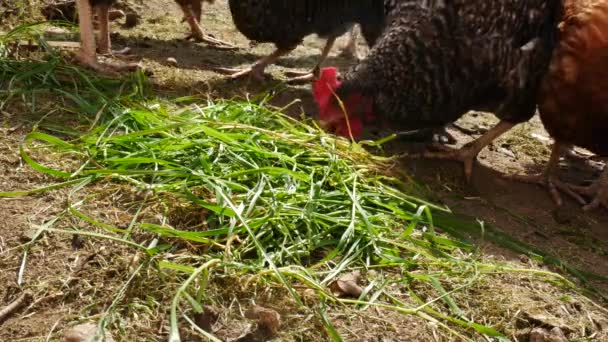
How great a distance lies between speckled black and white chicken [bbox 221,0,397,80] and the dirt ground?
0.31 m

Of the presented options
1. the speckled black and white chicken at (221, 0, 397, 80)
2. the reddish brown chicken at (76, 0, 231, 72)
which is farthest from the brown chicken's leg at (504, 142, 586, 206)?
the reddish brown chicken at (76, 0, 231, 72)

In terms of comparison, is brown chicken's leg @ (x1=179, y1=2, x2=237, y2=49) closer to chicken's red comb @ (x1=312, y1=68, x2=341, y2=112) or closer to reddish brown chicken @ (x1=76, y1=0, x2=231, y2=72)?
reddish brown chicken @ (x1=76, y1=0, x2=231, y2=72)

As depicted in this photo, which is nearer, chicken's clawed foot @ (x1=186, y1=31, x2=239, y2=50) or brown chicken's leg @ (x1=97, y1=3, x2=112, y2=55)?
brown chicken's leg @ (x1=97, y1=3, x2=112, y2=55)

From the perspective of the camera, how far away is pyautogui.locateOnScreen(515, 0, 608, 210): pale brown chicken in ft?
9.86

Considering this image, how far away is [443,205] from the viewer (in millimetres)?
2891

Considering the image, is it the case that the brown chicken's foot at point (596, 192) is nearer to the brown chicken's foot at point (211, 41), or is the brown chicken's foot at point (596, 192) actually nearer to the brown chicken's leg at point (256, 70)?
the brown chicken's leg at point (256, 70)

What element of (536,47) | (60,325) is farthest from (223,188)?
(536,47)

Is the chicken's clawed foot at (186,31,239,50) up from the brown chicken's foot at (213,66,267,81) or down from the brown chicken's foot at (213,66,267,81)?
up

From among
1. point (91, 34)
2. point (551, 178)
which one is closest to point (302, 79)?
point (91, 34)

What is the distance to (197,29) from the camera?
16.3ft

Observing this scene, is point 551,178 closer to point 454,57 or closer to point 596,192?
point 596,192

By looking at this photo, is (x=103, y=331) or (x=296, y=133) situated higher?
(x=296, y=133)

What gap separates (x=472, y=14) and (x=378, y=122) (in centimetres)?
63

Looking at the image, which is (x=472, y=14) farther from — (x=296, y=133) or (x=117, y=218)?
(x=117, y=218)
